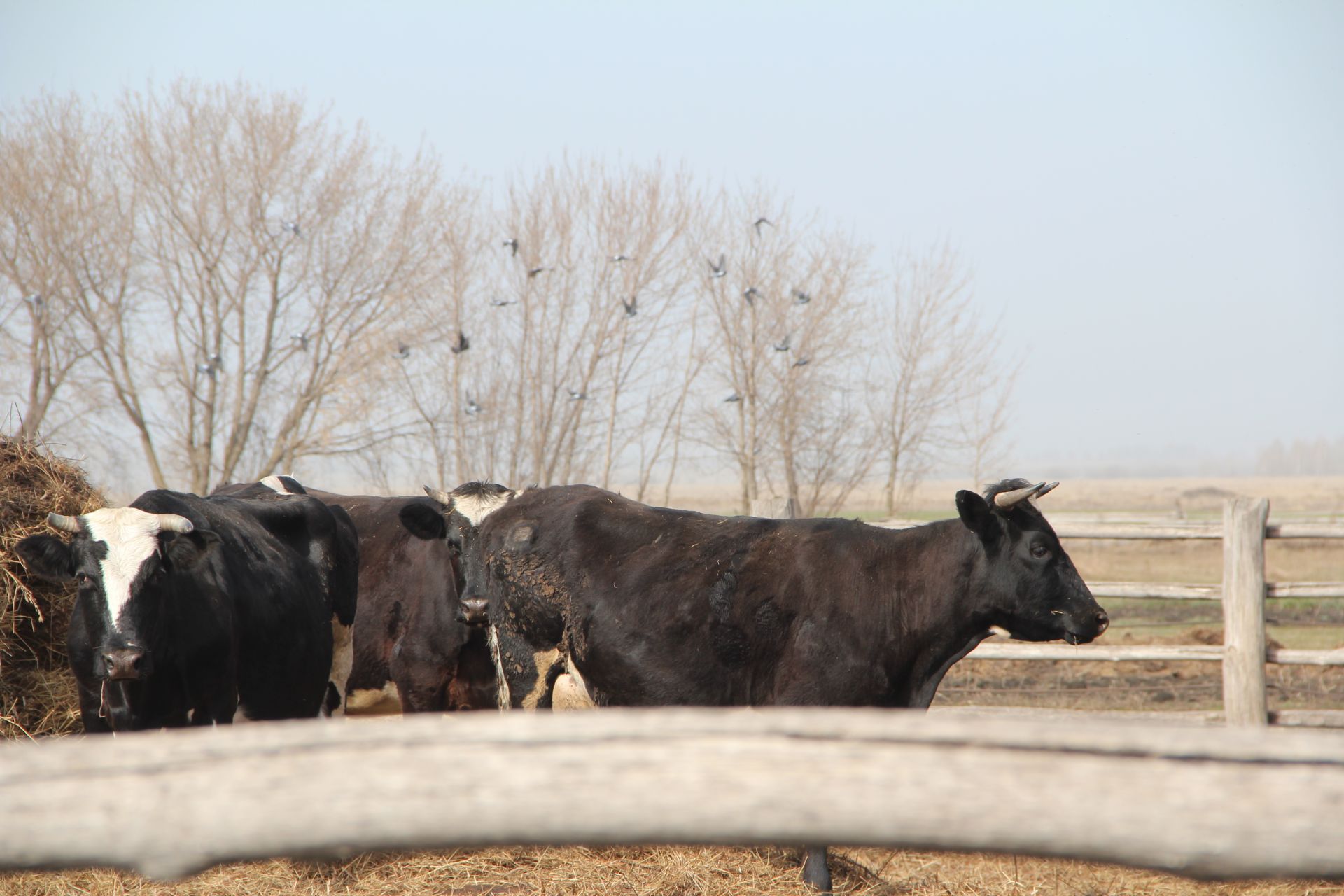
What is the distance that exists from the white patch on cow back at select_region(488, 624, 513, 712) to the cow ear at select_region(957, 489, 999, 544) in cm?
257

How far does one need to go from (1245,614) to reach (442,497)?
19.1 feet

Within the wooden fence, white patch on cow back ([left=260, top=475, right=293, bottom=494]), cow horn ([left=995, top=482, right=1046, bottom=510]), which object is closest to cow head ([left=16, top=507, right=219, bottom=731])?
white patch on cow back ([left=260, top=475, right=293, bottom=494])

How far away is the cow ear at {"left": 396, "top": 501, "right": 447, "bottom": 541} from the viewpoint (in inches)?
279

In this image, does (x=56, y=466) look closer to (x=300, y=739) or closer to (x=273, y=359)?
(x=300, y=739)

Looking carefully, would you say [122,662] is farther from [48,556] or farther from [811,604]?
[811,604]

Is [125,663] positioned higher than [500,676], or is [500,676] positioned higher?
[125,663]

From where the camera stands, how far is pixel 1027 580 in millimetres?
5375

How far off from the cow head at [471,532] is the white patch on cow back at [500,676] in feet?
0.47

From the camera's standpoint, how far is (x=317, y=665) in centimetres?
663

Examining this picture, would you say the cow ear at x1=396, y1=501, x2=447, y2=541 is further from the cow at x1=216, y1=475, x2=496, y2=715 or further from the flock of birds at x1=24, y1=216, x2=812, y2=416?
the flock of birds at x1=24, y1=216, x2=812, y2=416

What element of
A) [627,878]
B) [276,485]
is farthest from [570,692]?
[276,485]

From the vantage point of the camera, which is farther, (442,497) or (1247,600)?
(1247,600)

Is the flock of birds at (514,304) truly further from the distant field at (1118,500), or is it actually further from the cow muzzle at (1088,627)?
the cow muzzle at (1088,627)

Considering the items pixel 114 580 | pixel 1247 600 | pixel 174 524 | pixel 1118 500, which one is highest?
pixel 174 524
